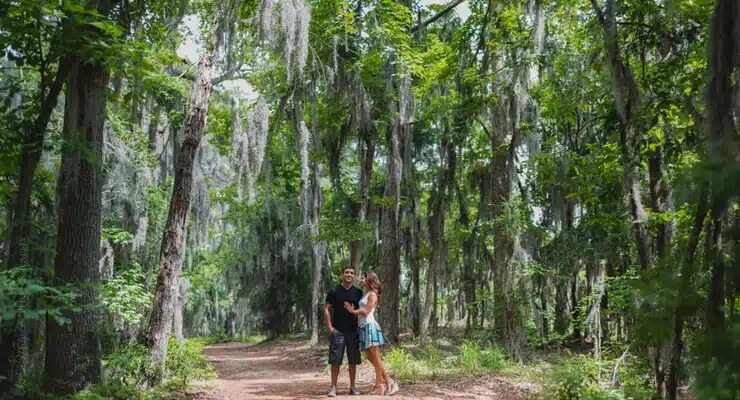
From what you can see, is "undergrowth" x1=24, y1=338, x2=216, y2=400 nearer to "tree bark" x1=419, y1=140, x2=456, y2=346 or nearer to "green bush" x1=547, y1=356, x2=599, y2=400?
"green bush" x1=547, y1=356, x2=599, y2=400

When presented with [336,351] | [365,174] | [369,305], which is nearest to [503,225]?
[365,174]

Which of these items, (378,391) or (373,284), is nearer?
(373,284)

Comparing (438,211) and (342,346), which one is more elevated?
(438,211)

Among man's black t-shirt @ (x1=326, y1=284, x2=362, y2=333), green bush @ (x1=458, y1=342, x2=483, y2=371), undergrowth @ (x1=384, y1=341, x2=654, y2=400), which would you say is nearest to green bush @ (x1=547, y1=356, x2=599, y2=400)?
undergrowth @ (x1=384, y1=341, x2=654, y2=400)

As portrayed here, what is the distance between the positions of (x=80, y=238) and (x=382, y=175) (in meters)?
14.2

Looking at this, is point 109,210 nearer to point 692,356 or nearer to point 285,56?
point 285,56

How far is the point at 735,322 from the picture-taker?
1.53 metres

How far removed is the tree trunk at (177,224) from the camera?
7.59 metres

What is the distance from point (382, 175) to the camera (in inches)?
791

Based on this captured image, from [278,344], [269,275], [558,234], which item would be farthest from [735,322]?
[269,275]

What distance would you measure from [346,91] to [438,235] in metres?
6.56

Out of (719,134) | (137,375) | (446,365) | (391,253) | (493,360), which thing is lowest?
(446,365)

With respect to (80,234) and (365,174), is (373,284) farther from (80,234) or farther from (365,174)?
(365,174)

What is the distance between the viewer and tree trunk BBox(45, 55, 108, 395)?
619cm
